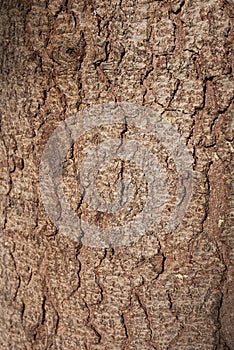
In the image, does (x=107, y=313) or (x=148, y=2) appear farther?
(x=107, y=313)

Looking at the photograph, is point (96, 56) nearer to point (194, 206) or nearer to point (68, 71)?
point (68, 71)

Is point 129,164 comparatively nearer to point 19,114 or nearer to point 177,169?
point 177,169

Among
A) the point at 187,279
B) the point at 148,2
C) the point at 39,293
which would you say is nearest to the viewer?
the point at 148,2

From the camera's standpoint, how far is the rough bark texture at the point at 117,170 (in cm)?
97

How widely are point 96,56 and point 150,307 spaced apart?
52cm

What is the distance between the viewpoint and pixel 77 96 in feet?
3.38

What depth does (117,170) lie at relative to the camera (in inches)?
40.6

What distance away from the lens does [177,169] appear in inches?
39.8

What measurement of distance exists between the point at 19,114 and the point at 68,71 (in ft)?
0.50

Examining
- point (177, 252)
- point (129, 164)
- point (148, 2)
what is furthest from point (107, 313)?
point (148, 2)

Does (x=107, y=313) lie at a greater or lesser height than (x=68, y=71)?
lesser

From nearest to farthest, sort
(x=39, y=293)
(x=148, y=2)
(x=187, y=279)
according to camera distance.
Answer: (x=148, y=2), (x=187, y=279), (x=39, y=293)

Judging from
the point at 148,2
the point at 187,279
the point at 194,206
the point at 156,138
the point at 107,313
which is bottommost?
the point at 107,313

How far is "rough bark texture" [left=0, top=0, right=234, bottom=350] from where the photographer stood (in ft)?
3.17
